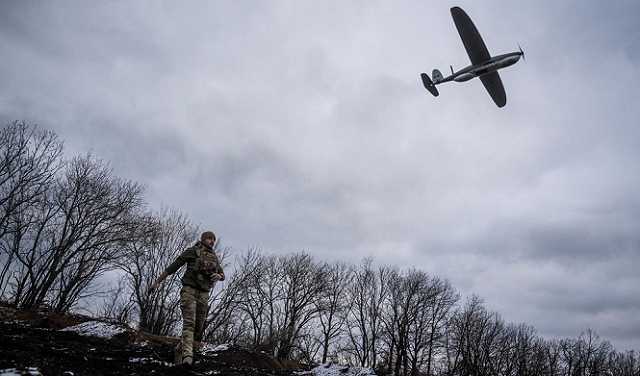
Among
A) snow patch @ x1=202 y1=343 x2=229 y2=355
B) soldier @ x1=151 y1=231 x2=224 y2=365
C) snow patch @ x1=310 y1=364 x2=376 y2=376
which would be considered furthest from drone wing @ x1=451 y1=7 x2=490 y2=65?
snow patch @ x1=202 y1=343 x2=229 y2=355

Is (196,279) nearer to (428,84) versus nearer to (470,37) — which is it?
(470,37)

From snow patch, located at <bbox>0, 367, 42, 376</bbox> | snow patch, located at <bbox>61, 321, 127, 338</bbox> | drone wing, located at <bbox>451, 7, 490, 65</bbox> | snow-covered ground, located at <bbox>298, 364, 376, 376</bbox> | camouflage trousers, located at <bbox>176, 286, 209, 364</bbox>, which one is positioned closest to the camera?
snow patch, located at <bbox>0, 367, 42, 376</bbox>

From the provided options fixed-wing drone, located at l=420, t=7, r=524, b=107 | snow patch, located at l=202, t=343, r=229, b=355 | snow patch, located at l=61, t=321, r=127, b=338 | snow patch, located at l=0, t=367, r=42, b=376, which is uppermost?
fixed-wing drone, located at l=420, t=7, r=524, b=107

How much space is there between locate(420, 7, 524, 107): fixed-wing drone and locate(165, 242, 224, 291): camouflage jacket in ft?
51.1

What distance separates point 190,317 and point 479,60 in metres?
16.9

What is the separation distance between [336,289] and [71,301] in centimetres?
2921

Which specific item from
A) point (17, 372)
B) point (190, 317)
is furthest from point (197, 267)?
point (17, 372)

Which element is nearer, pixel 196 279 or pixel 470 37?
pixel 196 279

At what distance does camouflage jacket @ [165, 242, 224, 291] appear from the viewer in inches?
227

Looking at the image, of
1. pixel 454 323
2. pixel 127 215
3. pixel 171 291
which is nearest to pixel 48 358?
pixel 127 215

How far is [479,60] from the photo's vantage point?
670 inches

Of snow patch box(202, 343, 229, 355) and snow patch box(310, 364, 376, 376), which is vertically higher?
snow patch box(202, 343, 229, 355)

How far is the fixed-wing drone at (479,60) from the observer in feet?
53.0

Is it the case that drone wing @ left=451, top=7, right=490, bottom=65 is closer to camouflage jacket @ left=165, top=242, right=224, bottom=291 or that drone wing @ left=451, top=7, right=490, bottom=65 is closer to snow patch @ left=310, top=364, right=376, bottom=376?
snow patch @ left=310, top=364, right=376, bottom=376
